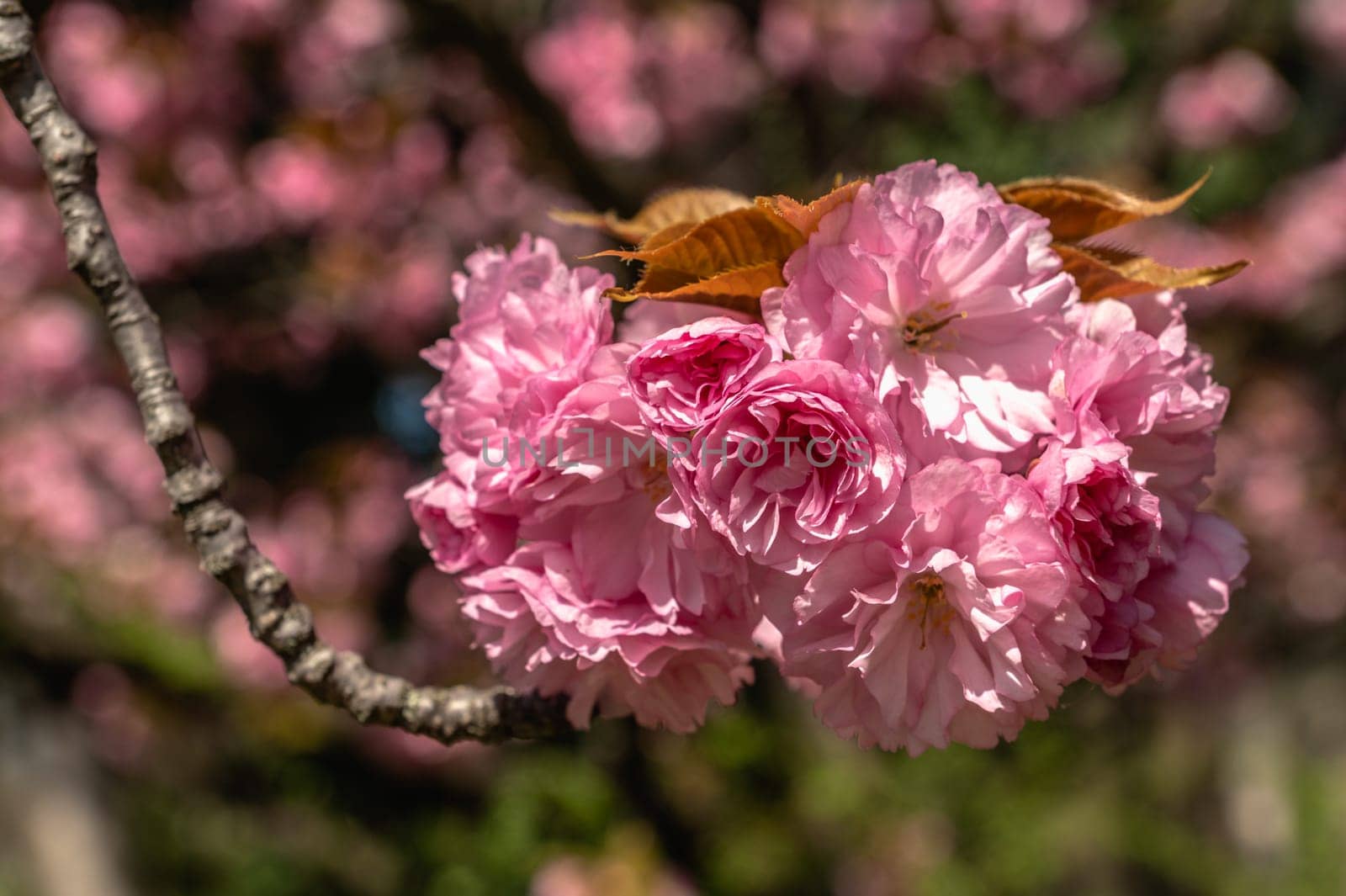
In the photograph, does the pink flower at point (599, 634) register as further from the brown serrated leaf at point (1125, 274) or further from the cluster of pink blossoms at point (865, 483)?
the brown serrated leaf at point (1125, 274)

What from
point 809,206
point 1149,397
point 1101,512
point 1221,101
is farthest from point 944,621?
point 1221,101

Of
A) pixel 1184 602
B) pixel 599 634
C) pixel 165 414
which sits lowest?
pixel 1184 602

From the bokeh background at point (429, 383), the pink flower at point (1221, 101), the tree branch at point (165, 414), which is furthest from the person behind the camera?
the pink flower at point (1221, 101)

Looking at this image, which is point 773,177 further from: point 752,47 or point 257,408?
point 257,408

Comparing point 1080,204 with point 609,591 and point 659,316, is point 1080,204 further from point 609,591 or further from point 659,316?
point 609,591

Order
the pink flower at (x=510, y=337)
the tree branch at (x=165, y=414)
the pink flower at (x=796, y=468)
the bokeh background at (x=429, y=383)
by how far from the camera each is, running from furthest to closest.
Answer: the bokeh background at (x=429, y=383), the tree branch at (x=165, y=414), the pink flower at (x=510, y=337), the pink flower at (x=796, y=468)

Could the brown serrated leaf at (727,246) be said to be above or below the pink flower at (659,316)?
above

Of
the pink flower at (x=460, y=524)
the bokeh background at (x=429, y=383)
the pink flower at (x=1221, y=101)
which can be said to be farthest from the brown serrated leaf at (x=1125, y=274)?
the pink flower at (x=1221, y=101)

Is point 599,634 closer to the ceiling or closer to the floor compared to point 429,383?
closer to the ceiling

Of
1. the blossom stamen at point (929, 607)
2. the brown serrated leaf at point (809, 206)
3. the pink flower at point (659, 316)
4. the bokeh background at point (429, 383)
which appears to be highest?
the brown serrated leaf at point (809, 206)
